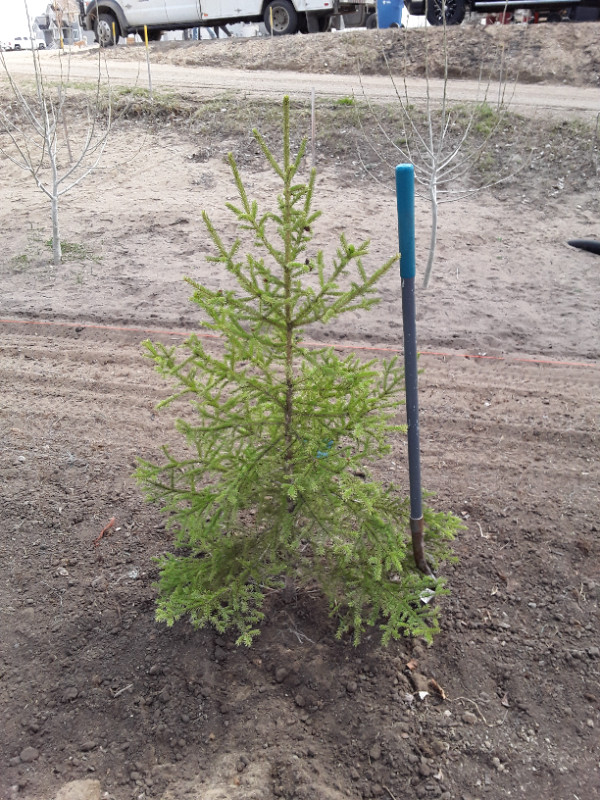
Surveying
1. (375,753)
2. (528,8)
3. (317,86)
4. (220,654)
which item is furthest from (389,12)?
(375,753)

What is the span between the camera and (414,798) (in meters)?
2.76

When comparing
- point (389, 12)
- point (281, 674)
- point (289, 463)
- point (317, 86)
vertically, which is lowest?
point (281, 674)

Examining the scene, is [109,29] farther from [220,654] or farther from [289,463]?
[220,654]

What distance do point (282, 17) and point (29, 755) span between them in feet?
68.9

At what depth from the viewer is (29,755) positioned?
299 cm

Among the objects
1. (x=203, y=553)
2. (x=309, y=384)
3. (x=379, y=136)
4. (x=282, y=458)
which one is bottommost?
(x=203, y=553)

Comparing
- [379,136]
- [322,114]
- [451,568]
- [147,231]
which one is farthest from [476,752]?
[322,114]

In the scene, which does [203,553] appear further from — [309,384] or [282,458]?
[309,384]

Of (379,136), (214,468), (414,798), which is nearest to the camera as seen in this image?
(414,798)

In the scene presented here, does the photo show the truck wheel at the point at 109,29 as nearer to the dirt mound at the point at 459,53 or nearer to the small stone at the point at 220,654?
the dirt mound at the point at 459,53

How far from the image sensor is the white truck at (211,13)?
1923cm

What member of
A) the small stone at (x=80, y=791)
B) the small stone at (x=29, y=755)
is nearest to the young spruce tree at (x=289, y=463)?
the small stone at (x=80, y=791)

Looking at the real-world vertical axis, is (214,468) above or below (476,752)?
above

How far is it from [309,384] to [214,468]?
0.58m
